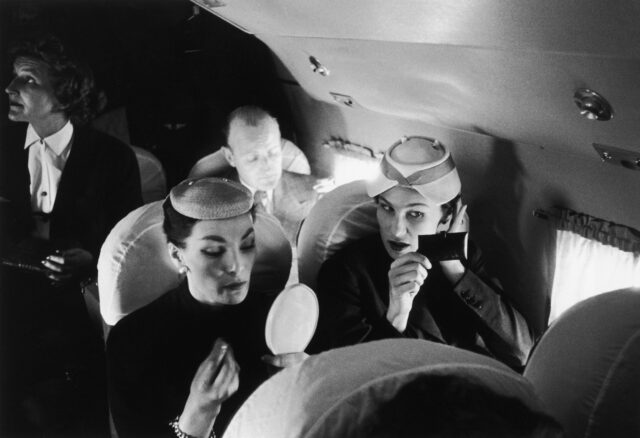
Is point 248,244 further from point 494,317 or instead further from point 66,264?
point 494,317

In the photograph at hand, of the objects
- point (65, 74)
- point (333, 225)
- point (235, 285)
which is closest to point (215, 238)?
point (235, 285)

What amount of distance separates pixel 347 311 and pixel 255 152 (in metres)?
0.73

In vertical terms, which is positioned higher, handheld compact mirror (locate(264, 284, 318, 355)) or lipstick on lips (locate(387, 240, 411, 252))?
lipstick on lips (locate(387, 240, 411, 252))

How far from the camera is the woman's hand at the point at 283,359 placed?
201 cm

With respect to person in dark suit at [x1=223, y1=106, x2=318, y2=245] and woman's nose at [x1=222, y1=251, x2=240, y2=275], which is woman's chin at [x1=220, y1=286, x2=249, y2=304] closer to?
woman's nose at [x1=222, y1=251, x2=240, y2=275]

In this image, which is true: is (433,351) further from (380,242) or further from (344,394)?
(380,242)

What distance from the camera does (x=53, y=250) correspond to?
2295 mm

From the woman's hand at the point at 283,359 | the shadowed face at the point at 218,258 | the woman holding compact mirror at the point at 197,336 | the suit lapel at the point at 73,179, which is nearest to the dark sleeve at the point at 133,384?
the woman holding compact mirror at the point at 197,336

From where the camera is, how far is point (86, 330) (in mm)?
2334

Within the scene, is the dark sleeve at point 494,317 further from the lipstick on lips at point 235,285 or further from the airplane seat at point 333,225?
the lipstick on lips at point 235,285

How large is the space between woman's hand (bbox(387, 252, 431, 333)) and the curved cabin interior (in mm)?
503

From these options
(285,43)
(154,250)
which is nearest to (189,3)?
(285,43)

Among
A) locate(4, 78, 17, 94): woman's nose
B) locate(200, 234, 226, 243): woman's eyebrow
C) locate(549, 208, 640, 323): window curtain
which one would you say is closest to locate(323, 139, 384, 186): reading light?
locate(549, 208, 640, 323): window curtain

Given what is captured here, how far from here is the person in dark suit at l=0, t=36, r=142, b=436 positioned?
2.25 m
